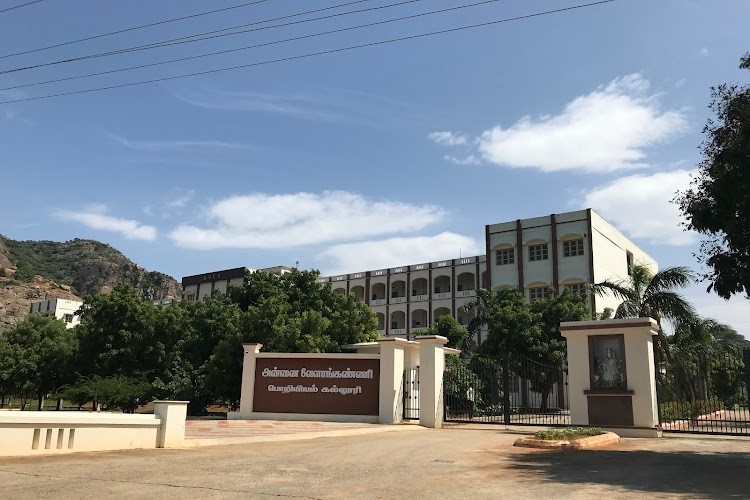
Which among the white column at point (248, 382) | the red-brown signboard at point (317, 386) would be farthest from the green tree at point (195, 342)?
the red-brown signboard at point (317, 386)

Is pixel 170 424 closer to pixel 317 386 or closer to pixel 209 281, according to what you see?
pixel 317 386

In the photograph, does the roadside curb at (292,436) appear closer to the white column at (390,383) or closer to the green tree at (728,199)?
the white column at (390,383)

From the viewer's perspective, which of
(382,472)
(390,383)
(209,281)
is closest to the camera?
(382,472)

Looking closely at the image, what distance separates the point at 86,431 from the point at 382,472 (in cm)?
548

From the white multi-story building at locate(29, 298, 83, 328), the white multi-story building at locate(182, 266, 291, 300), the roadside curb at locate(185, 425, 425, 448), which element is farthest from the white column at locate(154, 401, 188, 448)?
the white multi-story building at locate(29, 298, 83, 328)

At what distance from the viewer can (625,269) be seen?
51125 mm

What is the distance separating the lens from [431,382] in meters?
18.8

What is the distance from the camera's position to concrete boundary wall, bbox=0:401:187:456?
32.0 ft

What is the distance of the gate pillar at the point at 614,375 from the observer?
16484 mm

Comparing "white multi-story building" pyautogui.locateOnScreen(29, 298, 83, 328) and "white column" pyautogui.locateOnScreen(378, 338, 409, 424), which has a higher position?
"white multi-story building" pyautogui.locateOnScreen(29, 298, 83, 328)

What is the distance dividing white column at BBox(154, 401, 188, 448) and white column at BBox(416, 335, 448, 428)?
8.59 metres

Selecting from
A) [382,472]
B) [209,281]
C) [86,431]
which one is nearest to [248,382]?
[86,431]

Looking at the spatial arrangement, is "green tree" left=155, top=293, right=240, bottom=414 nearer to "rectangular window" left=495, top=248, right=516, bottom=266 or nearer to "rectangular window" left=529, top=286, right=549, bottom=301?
"rectangular window" left=495, top=248, right=516, bottom=266

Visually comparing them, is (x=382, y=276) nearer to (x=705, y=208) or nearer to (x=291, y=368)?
(x=291, y=368)
